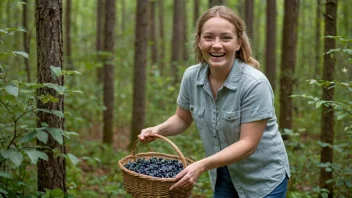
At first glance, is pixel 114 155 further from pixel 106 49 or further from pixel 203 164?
pixel 203 164

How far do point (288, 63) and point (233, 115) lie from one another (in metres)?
4.64

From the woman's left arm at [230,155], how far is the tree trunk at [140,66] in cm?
566

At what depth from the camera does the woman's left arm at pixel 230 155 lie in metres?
2.56

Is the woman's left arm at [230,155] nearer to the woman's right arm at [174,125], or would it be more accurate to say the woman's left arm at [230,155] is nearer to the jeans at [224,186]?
the jeans at [224,186]

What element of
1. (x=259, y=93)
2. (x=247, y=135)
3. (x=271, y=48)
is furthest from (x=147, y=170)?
(x=271, y=48)

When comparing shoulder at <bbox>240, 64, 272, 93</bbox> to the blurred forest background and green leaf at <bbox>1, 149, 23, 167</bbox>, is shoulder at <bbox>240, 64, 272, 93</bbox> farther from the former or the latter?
green leaf at <bbox>1, 149, 23, 167</bbox>

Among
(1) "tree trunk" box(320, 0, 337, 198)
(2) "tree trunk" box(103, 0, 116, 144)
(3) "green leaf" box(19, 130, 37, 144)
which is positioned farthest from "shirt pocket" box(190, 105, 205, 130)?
(2) "tree trunk" box(103, 0, 116, 144)

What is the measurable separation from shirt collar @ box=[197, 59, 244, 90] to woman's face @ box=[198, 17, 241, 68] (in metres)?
0.07

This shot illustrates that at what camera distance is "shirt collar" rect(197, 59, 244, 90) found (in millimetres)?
2811

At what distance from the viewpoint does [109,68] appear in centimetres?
889

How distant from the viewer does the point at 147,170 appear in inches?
114

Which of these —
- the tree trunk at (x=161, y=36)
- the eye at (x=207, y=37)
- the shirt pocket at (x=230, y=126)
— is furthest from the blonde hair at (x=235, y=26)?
the tree trunk at (x=161, y=36)

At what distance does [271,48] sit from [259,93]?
698 cm

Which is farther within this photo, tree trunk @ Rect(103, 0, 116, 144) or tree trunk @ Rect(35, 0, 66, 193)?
tree trunk @ Rect(103, 0, 116, 144)
